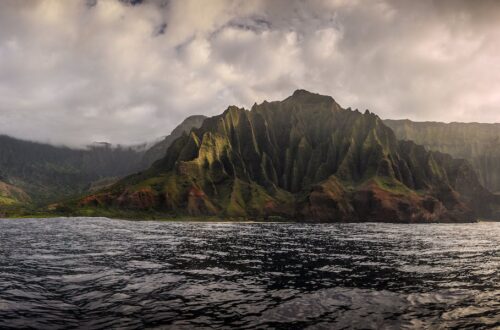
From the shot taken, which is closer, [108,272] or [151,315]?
[151,315]

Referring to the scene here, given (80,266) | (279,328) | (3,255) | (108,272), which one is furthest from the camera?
(3,255)

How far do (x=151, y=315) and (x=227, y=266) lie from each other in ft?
77.0

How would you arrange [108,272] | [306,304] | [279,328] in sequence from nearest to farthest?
[279,328], [306,304], [108,272]

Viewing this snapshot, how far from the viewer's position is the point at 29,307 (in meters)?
25.7

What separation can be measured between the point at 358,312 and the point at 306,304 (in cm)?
392

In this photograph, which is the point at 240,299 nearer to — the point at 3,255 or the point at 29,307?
the point at 29,307

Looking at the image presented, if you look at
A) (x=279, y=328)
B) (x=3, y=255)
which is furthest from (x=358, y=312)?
(x=3, y=255)

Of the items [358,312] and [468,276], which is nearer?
[358,312]

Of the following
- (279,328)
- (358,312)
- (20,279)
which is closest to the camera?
(279,328)

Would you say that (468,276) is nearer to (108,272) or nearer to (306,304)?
(306,304)

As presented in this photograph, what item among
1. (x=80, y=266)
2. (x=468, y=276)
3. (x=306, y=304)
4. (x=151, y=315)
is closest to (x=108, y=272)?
(x=80, y=266)

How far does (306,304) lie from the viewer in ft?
91.8

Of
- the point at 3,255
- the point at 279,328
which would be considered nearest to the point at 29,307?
the point at 279,328

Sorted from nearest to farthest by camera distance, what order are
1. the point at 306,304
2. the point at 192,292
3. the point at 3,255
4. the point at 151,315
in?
the point at 151,315, the point at 306,304, the point at 192,292, the point at 3,255
